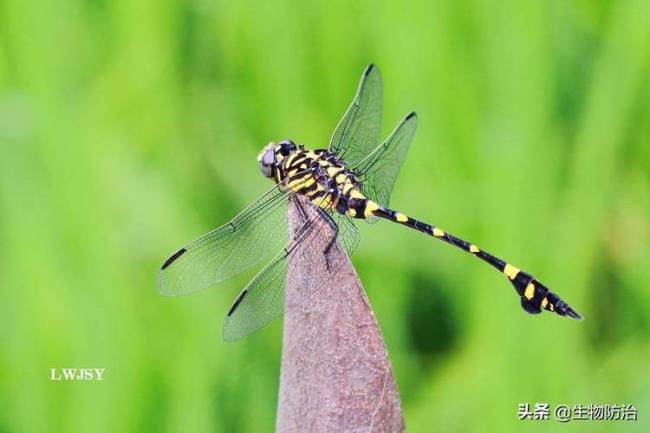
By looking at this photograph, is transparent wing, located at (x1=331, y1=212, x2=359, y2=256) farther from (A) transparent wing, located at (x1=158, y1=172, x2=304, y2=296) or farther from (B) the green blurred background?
(B) the green blurred background

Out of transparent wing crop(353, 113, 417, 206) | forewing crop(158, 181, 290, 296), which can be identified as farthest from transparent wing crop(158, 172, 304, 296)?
transparent wing crop(353, 113, 417, 206)

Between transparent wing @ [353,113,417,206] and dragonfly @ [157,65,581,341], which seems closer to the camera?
dragonfly @ [157,65,581,341]

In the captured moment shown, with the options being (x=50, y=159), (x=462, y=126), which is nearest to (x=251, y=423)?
(x=50, y=159)

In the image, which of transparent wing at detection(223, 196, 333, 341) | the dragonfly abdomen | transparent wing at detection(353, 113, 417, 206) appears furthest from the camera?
transparent wing at detection(353, 113, 417, 206)

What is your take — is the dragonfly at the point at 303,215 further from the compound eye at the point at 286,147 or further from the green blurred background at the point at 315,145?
the green blurred background at the point at 315,145

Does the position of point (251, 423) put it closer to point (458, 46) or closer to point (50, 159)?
point (50, 159)

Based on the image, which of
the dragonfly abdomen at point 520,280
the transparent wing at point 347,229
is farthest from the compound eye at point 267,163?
the dragonfly abdomen at point 520,280

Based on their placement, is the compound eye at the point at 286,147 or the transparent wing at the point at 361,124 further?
the transparent wing at the point at 361,124

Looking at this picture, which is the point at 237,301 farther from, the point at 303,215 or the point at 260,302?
the point at 303,215
